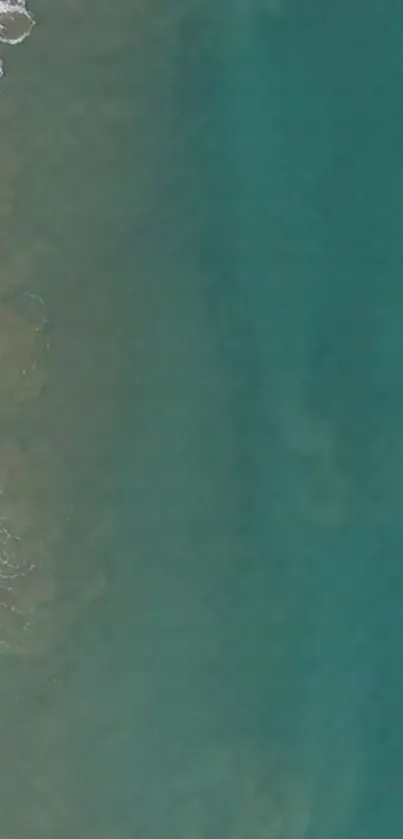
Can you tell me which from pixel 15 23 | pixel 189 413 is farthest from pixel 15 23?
pixel 189 413

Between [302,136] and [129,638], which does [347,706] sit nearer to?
[129,638]

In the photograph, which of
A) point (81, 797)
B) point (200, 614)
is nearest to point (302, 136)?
point (200, 614)

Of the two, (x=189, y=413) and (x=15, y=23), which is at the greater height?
(x=15, y=23)

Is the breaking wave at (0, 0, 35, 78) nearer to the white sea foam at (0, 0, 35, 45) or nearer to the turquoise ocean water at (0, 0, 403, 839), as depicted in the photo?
the white sea foam at (0, 0, 35, 45)

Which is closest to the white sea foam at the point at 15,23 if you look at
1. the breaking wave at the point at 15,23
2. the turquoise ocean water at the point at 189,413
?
the breaking wave at the point at 15,23

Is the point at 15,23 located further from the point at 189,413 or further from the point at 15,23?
the point at 189,413

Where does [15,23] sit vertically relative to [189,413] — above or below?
above

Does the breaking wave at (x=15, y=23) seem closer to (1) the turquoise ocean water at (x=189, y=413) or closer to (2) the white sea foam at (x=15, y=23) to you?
(2) the white sea foam at (x=15, y=23)
